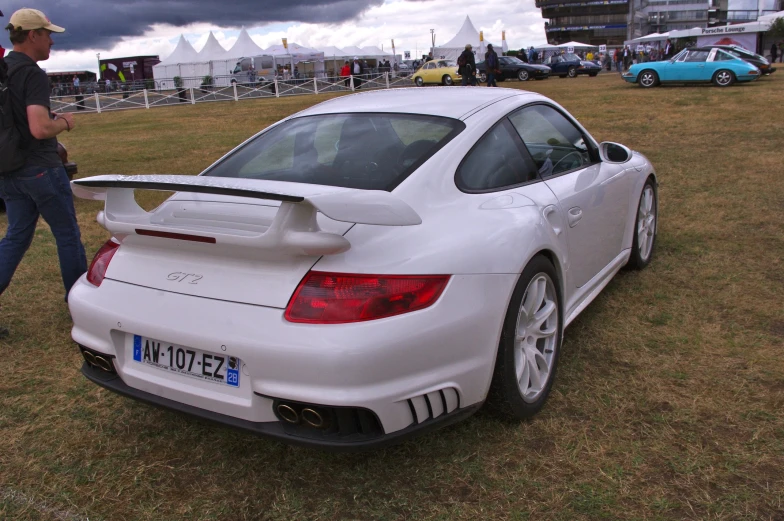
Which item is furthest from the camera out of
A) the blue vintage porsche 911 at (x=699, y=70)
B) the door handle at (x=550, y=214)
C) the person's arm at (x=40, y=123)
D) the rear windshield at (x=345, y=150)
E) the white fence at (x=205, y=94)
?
the white fence at (x=205, y=94)

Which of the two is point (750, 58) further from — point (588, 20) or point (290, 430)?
point (588, 20)

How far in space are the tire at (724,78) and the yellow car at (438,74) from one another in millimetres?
13059

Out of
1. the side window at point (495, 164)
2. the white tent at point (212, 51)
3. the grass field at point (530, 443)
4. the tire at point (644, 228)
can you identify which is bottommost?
the grass field at point (530, 443)

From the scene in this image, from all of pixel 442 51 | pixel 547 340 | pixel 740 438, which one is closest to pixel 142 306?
pixel 547 340

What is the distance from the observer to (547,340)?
2861mm

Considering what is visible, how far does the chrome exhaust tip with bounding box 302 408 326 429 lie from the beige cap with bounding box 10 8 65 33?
9.03 ft

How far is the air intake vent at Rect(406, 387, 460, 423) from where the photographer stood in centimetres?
215

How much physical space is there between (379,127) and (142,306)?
4.26 feet

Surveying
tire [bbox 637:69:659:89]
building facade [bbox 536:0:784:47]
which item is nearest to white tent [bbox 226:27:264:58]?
tire [bbox 637:69:659:89]

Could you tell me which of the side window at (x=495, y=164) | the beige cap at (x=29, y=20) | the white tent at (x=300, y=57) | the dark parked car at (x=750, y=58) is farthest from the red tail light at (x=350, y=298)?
the white tent at (x=300, y=57)

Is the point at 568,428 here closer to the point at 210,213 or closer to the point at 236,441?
the point at 236,441

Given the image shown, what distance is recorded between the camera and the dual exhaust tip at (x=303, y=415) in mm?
2070

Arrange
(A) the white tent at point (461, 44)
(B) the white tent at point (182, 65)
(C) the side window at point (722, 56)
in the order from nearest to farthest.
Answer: (C) the side window at point (722, 56), (B) the white tent at point (182, 65), (A) the white tent at point (461, 44)

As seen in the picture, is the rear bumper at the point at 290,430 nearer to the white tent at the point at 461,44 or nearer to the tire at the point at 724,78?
the tire at the point at 724,78
